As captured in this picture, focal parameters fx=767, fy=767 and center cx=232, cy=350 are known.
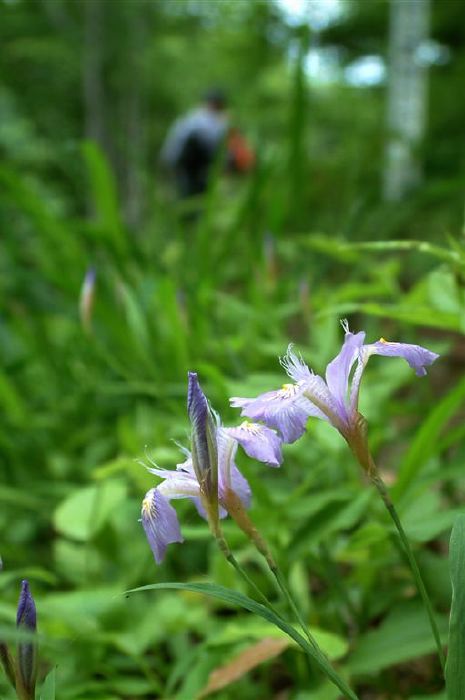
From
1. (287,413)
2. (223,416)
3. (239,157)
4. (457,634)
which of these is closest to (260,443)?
(287,413)

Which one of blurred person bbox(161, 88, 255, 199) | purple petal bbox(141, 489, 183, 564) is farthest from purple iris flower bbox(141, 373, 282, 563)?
blurred person bbox(161, 88, 255, 199)

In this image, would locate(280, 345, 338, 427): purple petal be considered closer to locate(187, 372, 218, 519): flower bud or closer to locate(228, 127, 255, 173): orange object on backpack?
locate(187, 372, 218, 519): flower bud

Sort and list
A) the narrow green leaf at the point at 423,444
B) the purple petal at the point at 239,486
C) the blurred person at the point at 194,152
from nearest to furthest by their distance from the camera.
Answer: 1. the purple petal at the point at 239,486
2. the narrow green leaf at the point at 423,444
3. the blurred person at the point at 194,152

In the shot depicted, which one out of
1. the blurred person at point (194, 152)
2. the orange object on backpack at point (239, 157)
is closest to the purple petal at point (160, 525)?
the orange object on backpack at point (239, 157)

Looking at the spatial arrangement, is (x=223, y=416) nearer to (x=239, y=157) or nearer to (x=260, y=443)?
(x=260, y=443)

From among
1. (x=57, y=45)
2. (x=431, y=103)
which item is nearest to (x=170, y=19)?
(x=57, y=45)

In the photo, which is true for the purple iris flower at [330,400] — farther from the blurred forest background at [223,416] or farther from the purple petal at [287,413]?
the blurred forest background at [223,416]

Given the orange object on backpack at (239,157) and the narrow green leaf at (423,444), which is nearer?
the narrow green leaf at (423,444)

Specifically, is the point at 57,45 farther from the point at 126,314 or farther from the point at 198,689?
the point at 198,689
